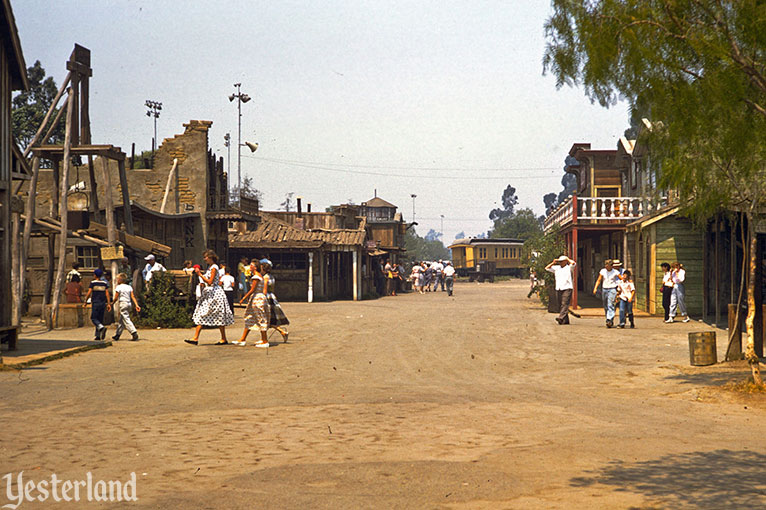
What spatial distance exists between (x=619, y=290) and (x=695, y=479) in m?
14.6

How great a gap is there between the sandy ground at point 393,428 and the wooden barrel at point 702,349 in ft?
0.66

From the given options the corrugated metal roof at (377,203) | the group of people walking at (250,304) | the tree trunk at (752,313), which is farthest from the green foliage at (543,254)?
the corrugated metal roof at (377,203)

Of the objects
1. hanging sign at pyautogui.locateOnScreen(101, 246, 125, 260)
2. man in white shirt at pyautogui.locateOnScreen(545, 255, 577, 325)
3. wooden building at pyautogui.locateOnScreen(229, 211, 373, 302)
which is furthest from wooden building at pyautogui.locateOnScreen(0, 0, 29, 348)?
wooden building at pyautogui.locateOnScreen(229, 211, 373, 302)

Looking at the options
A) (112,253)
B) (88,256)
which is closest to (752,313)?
(112,253)

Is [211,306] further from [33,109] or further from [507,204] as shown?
[507,204]

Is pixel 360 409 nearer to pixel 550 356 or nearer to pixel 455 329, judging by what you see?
pixel 550 356

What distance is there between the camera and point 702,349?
12.2 meters

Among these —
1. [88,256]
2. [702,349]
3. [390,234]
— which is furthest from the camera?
[390,234]

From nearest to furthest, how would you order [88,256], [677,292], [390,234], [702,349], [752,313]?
[752,313] < [702,349] < [677,292] < [88,256] < [390,234]

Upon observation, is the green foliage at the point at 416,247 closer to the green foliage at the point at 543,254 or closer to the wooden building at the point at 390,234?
the wooden building at the point at 390,234

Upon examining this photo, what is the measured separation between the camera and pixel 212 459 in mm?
6434

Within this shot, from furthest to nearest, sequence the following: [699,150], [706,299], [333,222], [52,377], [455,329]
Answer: [333,222]
[706,299]
[455,329]
[52,377]
[699,150]

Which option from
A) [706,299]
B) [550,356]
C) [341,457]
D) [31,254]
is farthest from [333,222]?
[341,457]

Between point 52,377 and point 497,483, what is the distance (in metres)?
7.85
